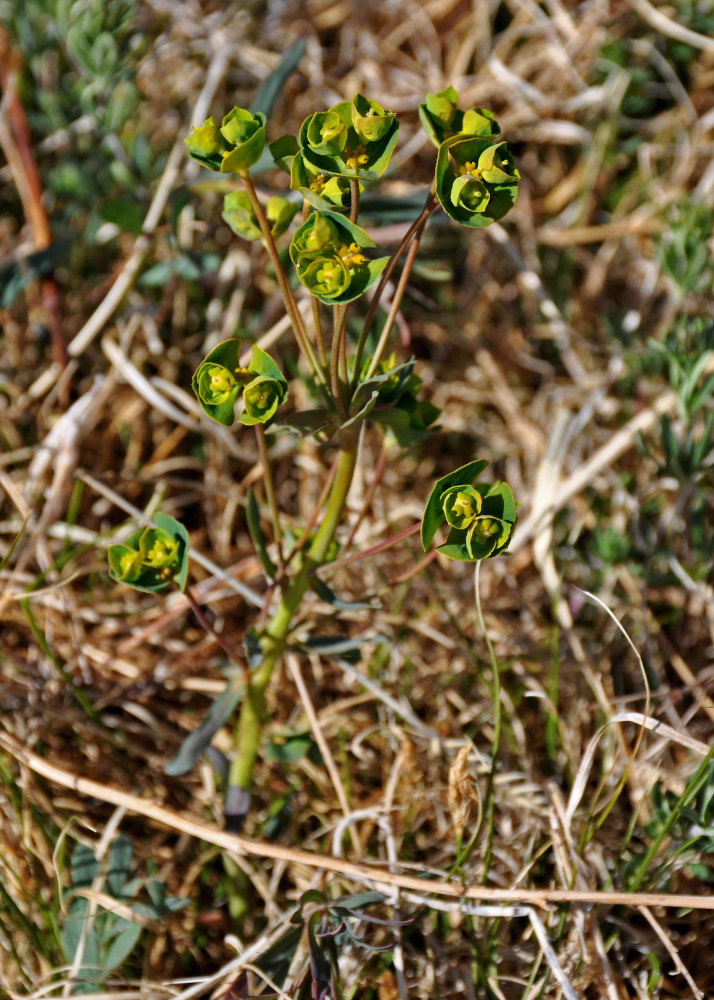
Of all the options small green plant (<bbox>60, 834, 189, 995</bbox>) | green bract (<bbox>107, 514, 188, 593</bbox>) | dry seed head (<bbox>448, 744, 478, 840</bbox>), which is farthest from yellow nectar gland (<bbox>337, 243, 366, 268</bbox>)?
small green plant (<bbox>60, 834, 189, 995</bbox>)

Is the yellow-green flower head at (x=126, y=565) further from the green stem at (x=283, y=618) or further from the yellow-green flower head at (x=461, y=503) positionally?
the yellow-green flower head at (x=461, y=503)

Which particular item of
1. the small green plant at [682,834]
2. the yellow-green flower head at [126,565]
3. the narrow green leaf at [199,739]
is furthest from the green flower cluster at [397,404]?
the small green plant at [682,834]

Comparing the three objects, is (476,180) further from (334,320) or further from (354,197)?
(334,320)

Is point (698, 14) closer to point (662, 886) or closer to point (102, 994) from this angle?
point (662, 886)

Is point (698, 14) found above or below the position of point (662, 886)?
above

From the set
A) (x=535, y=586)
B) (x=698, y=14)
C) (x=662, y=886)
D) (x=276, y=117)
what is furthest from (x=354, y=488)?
(x=698, y=14)

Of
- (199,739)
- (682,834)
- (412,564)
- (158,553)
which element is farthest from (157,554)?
(682,834)
